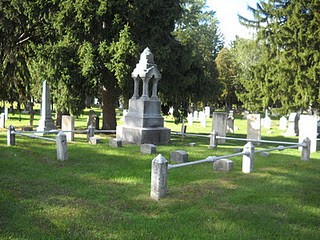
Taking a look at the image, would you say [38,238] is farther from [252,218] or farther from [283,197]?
[283,197]

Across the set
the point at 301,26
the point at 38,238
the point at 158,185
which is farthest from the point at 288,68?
the point at 38,238

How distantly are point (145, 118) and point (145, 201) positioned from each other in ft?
26.0

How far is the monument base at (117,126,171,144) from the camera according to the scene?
1404 cm

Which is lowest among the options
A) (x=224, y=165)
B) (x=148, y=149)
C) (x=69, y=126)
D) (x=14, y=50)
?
(x=224, y=165)

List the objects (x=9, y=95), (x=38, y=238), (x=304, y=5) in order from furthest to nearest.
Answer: (x=304, y=5) → (x=9, y=95) → (x=38, y=238)

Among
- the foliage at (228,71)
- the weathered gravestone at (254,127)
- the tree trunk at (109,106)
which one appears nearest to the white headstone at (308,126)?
the weathered gravestone at (254,127)

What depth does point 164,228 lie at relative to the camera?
5105 millimetres

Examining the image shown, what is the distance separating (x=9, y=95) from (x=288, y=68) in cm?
1826

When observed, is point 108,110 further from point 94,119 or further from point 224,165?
point 224,165

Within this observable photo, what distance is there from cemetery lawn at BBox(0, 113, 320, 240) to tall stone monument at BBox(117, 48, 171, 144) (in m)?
3.79

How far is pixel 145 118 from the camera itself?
14.2 m

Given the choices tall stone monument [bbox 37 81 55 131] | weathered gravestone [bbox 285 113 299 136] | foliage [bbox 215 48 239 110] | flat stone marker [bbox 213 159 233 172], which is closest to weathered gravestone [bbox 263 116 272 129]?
weathered gravestone [bbox 285 113 299 136]

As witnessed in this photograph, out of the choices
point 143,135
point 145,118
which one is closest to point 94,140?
point 143,135

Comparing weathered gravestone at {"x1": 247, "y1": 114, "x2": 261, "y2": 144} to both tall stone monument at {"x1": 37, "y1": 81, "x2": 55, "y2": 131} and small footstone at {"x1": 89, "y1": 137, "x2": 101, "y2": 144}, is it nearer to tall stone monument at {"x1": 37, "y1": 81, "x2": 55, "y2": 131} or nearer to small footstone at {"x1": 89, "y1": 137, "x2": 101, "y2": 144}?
small footstone at {"x1": 89, "y1": 137, "x2": 101, "y2": 144}
